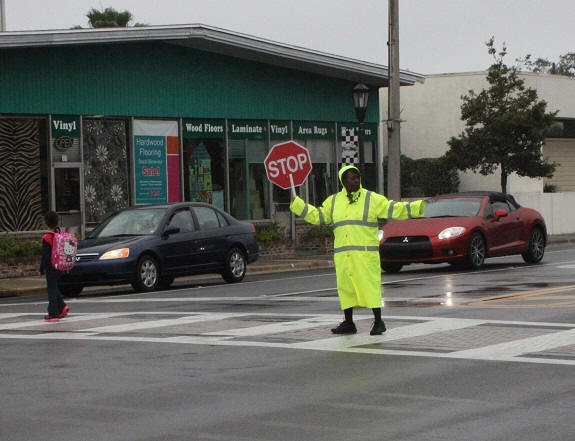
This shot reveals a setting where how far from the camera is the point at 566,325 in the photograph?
12453 millimetres

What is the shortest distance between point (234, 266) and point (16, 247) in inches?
228

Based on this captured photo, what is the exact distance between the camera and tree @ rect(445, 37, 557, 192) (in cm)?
3903

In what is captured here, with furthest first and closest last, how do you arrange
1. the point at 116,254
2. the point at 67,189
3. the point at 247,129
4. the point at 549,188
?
the point at 549,188
the point at 247,129
the point at 67,189
the point at 116,254

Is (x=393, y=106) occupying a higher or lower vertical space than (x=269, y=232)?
higher

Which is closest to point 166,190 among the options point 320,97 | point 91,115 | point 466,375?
point 91,115

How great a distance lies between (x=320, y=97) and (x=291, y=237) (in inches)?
163

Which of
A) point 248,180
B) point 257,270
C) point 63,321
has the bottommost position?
point 257,270

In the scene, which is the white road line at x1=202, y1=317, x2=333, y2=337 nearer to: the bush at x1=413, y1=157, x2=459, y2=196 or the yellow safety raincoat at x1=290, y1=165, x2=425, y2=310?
the yellow safety raincoat at x1=290, y1=165, x2=425, y2=310

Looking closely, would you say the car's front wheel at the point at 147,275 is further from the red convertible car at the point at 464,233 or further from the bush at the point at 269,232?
the bush at the point at 269,232

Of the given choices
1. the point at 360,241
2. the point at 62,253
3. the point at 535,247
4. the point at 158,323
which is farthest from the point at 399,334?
the point at 535,247

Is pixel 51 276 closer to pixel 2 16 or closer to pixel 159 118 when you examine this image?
pixel 159 118

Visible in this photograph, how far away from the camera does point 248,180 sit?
32.4 m

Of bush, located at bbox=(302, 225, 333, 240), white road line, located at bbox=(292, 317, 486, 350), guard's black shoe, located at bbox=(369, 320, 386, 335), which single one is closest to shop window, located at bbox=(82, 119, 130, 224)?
bush, located at bbox=(302, 225, 333, 240)

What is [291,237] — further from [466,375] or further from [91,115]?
[466,375]
